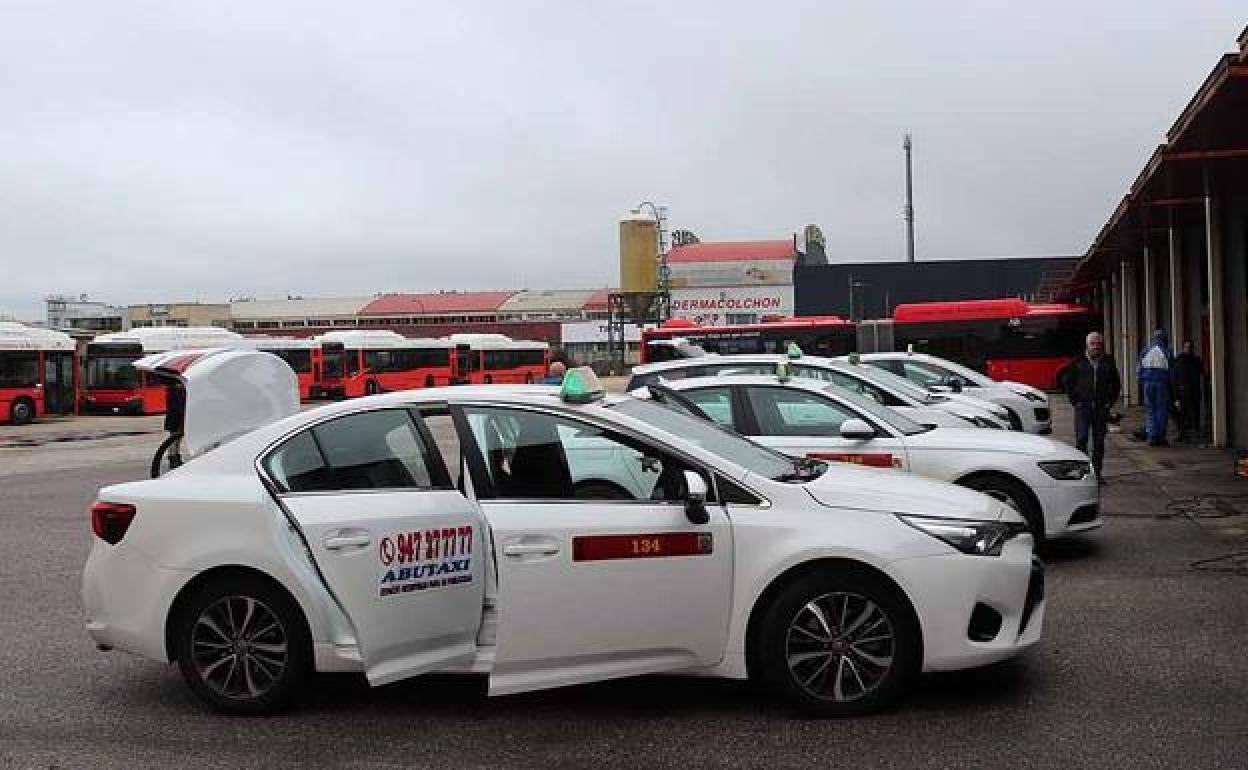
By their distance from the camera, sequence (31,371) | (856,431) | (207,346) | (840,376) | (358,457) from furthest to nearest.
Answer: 1. (207,346)
2. (31,371)
3. (840,376)
4. (856,431)
5. (358,457)

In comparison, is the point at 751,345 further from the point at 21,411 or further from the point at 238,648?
the point at 238,648

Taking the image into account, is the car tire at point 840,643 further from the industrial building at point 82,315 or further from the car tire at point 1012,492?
the industrial building at point 82,315

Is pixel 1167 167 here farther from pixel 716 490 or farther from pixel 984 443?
pixel 716 490

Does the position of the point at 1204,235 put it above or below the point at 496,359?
above

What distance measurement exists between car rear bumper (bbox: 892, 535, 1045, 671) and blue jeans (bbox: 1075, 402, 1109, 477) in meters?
8.76

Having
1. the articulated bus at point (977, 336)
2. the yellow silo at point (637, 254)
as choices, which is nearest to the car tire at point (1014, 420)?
the articulated bus at point (977, 336)

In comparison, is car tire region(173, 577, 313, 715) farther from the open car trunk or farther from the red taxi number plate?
the red taxi number plate

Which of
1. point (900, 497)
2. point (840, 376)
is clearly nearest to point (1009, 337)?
point (840, 376)

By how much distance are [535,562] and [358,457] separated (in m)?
1.06

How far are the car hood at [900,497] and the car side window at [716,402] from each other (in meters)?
3.44

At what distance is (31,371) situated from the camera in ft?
130

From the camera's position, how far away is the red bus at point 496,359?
5441 centimetres

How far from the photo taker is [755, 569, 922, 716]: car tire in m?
5.38

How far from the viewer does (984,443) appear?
9305mm
